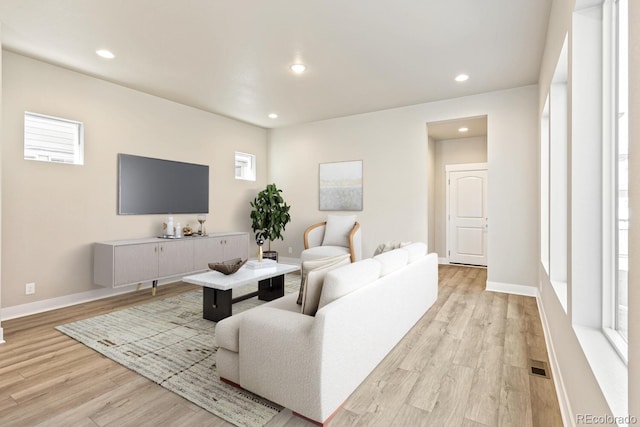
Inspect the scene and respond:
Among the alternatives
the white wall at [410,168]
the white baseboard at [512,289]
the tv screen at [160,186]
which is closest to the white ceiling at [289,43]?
the white wall at [410,168]

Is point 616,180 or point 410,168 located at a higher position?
point 410,168

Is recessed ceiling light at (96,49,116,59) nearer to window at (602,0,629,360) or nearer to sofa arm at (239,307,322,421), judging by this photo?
sofa arm at (239,307,322,421)

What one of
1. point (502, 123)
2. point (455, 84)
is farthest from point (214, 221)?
point (502, 123)

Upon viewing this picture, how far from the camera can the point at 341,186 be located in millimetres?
6000

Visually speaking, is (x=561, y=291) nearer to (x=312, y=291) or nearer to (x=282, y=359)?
(x=312, y=291)

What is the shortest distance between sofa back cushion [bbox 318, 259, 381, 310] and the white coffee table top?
4.45 ft

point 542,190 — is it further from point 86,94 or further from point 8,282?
point 8,282

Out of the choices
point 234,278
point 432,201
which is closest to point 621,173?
point 234,278

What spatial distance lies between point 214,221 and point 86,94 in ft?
8.32

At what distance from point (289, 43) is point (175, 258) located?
10.1ft

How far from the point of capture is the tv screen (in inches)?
176

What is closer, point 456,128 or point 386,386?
point 386,386

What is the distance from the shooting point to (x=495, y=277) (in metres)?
4.59

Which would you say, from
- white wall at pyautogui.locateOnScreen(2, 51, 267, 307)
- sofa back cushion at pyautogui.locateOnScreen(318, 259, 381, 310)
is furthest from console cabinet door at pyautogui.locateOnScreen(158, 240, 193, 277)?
sofa back cushion at pyautogui.locateOnScreen(318, 259, 381, 310)
